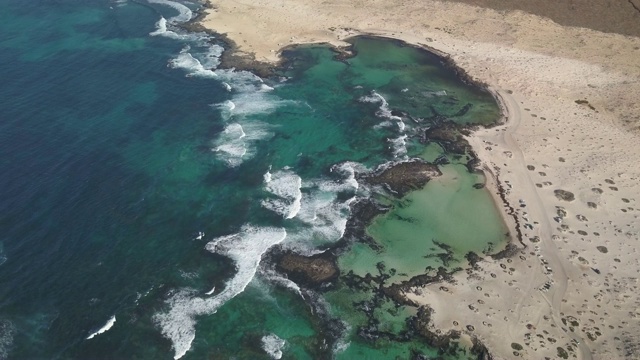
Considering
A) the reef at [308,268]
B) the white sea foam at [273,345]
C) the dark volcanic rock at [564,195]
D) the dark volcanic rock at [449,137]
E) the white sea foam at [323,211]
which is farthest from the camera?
the dark volcanic rock at [449,137]

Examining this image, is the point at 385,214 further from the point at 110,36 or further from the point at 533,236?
the point at 110,36

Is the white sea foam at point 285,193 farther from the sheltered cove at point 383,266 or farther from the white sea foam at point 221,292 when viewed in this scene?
the sheltered cove at point 383,266

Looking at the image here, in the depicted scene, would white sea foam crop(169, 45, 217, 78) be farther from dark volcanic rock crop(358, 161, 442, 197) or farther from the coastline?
dark volcanic rock crop(358, 161, 442, 197)

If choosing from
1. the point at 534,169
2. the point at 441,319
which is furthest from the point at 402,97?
the point at 441,319

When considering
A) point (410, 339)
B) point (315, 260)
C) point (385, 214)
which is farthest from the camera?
point (385, 214)

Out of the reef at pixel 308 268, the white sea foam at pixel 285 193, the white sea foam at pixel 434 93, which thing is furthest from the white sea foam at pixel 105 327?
the white sea foam at pixel 434 93

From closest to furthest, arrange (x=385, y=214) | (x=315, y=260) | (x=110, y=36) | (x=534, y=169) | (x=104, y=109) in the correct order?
(x=315, y=260), (x=385, y=214), (x=534, y=169), (x=104, y=109), (x=110, y=36)

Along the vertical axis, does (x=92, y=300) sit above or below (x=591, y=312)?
below
